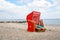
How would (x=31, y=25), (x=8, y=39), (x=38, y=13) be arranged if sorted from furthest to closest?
(x=38, y=13) → (x=31, y=25) → (x=8, y=39)

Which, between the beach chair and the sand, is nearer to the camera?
the sand

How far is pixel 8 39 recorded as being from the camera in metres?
9.41

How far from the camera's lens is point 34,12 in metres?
14.7

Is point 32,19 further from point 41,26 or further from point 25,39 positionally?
point 25,39

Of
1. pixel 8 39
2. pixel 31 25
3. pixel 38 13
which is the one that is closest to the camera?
pixel 8 39

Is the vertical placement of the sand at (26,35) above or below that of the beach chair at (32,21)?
below

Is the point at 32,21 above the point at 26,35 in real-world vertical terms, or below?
above

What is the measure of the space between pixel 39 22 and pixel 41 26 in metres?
Result: 0.56

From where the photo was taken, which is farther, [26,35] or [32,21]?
[32,21]

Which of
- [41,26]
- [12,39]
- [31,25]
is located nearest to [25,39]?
[12,39]

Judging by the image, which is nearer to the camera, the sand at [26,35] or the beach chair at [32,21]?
the sand at [26,35]

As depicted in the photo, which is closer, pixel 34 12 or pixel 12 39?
pixel 12 39

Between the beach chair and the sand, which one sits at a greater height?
the beach chair

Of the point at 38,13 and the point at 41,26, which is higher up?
the point at 38,13
